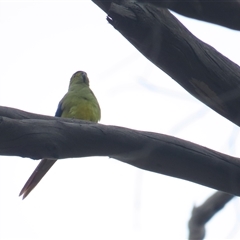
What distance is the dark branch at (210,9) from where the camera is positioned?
1259 millimetres

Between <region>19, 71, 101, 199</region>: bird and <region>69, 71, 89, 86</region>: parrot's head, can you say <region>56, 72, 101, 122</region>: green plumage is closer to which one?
<region>19, 71, 101, 199</region>: bird

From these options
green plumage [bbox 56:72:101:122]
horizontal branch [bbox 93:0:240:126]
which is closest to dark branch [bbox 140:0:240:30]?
horizontal branch [bbox 93:0:240:126]

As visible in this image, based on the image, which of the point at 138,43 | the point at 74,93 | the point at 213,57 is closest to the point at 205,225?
the point at 213,57

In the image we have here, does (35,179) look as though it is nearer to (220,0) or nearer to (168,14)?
(168,14)

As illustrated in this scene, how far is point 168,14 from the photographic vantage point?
6.47 feet

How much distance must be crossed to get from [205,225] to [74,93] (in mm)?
2745

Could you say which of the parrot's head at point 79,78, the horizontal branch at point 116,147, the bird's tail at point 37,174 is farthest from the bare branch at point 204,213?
the parrot's head at point 79,78

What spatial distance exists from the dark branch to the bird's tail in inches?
109

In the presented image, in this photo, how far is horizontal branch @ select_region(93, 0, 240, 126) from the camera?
1.85 metres

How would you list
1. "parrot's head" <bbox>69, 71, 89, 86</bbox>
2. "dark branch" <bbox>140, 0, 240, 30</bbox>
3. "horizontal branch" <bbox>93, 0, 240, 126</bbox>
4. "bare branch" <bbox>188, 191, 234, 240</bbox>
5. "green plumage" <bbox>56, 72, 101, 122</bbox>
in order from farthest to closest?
"parrot's head" <bbox>69, 71, 89, 86</bbox>
"green plumage" <bbox>56, 72, 101, 122</bbox>
"bare branch" <bbox>188, 191, 234, 240</bbox>
"horizontal branch" <bbox>93, 0, 240, 126</bbox>
"dark branch" <bbox>140, 0, 240, 30</bbox>

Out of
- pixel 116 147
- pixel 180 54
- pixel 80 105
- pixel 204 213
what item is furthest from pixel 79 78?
pixel 116 147

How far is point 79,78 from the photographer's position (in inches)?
230

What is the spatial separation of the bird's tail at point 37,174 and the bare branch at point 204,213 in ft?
5.28

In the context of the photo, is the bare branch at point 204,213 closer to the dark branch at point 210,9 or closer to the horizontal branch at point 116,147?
the horizontal branch at point 116,147
